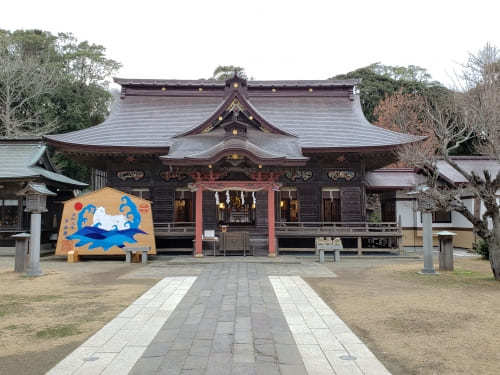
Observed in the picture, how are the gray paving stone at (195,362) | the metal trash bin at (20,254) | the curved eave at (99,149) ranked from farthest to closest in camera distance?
the curved eave at (99,149) → the metal trash bin at (20,254) → the gray paving stone at (195,362)

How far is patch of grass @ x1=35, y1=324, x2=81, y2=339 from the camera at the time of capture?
5688 millimetres

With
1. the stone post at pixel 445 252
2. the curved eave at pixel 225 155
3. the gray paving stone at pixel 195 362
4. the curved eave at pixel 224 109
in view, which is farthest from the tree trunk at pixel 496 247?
the curved eave at pixel 224 109

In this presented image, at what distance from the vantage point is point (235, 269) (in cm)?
1266

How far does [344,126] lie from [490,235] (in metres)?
11.7

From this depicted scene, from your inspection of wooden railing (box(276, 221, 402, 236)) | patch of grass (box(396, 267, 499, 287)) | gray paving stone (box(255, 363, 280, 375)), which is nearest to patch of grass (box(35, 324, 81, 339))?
gray paving stone (box(255, 363, 280, 375))

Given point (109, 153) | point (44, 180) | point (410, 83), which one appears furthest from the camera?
point (410, 83)

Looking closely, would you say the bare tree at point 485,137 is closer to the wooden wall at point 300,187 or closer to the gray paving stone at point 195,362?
the wooden wall at point 300,187

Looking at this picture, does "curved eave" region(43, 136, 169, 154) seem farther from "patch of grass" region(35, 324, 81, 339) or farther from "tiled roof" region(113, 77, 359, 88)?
"patch of grass" region(35, 324, 81, 339)

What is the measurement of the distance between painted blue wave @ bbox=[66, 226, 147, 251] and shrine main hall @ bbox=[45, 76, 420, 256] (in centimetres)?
160

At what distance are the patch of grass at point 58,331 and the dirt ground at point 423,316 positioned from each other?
4.69 meters

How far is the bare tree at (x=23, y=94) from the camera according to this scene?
3061 centimetres

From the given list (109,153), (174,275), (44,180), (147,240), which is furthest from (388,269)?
(44,180)

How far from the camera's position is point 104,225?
15.6 m

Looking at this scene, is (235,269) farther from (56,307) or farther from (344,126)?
(344,126)
